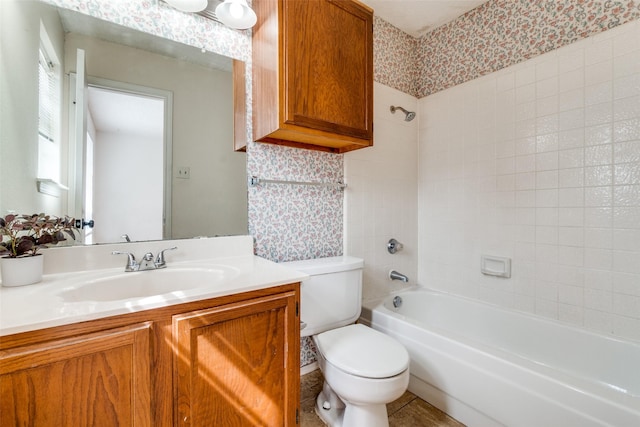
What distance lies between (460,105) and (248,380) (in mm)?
2176

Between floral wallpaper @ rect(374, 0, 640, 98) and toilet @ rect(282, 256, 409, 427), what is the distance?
150 centimetres

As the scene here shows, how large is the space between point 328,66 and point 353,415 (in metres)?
1.62

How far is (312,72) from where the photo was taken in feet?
4.39

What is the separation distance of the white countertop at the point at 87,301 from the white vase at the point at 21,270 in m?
0.02

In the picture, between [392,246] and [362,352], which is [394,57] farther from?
[362,352]

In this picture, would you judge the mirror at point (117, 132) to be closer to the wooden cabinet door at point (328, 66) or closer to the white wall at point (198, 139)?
the white wall at point (198, 139)

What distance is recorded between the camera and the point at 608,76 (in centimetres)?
144

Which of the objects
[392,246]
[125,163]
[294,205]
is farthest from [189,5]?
[392,246]

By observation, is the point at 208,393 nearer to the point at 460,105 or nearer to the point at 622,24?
the point at 460,105

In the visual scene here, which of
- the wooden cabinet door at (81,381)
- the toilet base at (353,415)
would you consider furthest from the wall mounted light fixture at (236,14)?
the toilet base at (353,415)

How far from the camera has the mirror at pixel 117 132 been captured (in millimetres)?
985

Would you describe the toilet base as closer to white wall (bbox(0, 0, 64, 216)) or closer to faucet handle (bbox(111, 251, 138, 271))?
faucet handle (bbox(111, 251, 138, 271))

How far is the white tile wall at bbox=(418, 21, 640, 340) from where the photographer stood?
140 centimetres

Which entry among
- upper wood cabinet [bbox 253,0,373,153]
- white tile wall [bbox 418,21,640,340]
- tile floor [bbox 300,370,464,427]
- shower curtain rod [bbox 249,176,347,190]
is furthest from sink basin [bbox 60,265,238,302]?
white tile wall [bbox 418,21,640,340]
